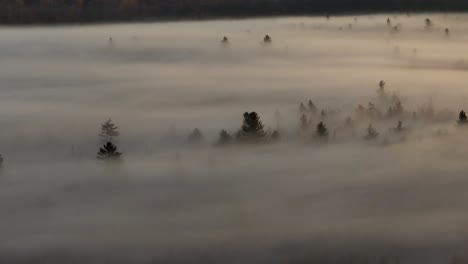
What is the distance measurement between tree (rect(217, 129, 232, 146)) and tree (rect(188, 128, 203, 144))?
0.77 meters

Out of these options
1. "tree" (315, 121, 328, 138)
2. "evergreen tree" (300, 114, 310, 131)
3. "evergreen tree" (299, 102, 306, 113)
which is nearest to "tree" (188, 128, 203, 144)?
"evergreen tree" (300, 114, 310, 131)

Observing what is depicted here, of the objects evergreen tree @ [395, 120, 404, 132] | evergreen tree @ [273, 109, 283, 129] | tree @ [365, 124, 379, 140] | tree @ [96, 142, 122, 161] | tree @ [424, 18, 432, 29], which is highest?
tree @ [424, 18, 432, 29]

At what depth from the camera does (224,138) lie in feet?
82.1

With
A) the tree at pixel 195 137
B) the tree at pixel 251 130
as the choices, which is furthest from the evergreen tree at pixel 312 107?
the tree at pixel 251 130

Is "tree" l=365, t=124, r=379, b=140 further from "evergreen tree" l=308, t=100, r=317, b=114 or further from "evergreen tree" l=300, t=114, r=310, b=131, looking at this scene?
"evergreen tree" l=308, t=100, r=317, b=114

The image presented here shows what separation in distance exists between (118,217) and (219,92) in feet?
83.5

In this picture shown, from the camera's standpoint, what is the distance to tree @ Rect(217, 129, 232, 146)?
24.2 metres

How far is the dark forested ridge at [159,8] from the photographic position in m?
68.9

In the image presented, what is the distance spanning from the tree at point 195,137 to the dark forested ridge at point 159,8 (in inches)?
1647

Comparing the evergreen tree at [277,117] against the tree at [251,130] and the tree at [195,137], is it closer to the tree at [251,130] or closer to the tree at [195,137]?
the tree at [195,137]

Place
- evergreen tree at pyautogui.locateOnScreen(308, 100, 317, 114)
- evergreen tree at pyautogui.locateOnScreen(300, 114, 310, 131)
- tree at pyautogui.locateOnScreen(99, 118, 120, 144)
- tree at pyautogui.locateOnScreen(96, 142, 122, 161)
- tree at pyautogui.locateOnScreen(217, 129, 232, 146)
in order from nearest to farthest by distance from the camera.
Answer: tree at pyautogui.locateOnScreen(96, 142, 122, 161)
tree at pyautogui.locateOnScreen(217, 129, 232, 146)
evergreen tree at pyautogui.locateOnScreen(300, 114, 310, 131)
tree at pyautogui.locateOnScreen(99, 118, 120, 144)
evergreen tree at pyautogui.locateOnScreen(308, 100, 317, 114)

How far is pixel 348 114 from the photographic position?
97.3 feet

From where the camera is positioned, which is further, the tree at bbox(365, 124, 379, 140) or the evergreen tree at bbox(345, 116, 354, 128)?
the evergreen tree at bbox(345, 116, 354, 128)

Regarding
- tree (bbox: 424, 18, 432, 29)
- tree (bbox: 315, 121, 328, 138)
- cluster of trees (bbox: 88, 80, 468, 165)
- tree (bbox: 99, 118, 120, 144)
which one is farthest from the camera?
tree (bbox: 424, 18, 432, 29)
